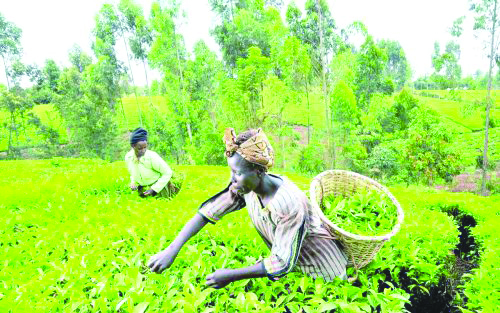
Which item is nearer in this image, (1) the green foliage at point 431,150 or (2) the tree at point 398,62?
(1) the green foliage at point 431,150

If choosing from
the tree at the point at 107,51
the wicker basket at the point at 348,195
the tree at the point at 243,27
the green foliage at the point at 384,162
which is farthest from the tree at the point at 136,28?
the wicker basket at the point at 348,195

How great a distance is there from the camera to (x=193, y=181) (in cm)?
596

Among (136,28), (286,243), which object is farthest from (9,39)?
(286,243)

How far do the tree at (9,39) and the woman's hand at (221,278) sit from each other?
26.0 metres

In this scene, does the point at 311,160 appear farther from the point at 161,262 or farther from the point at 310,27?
the point at 161,262

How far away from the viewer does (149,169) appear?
4.20 m

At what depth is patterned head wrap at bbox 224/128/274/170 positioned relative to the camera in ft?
4.98

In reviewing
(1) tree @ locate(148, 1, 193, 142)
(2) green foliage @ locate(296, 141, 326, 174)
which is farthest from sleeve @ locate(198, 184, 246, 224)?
(1) tree @ locate(148, 1, 193, 142)

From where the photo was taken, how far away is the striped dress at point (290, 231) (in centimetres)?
155

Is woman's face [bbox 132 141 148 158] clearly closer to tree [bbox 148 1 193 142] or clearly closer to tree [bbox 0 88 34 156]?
tree [bbox 148 1 193 142]

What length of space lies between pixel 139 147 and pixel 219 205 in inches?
98.1

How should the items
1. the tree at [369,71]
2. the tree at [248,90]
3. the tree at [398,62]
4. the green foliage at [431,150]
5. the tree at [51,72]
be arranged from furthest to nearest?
1. the tree at [398,62]
2. the tree at [51,72]
3. the tree at [369,71]
4. the tree at [248,90]
5. the green foliage at [431,150]

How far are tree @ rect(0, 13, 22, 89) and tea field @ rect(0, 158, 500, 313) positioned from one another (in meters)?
22.6

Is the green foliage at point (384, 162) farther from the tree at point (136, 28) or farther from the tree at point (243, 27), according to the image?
the tree at point (136, 28)
